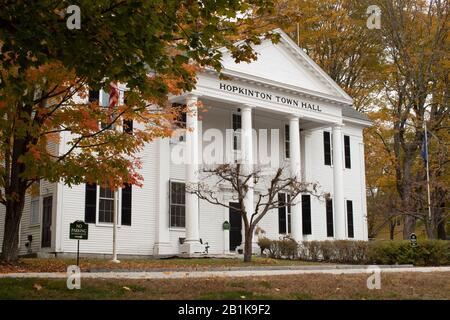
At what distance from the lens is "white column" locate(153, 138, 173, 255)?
27453mm

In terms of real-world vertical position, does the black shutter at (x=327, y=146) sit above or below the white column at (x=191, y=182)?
above

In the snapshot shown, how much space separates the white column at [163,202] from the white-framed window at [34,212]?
5068 mm

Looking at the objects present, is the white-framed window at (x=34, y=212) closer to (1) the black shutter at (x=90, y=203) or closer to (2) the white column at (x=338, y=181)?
(1) the black shutter at (x=90, y=203)

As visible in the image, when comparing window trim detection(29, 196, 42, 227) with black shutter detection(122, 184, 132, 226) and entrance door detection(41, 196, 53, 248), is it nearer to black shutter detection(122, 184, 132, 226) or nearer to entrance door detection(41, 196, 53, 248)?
entrance door detection(41, 196, 53, 248)

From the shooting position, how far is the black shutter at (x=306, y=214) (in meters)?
33.8

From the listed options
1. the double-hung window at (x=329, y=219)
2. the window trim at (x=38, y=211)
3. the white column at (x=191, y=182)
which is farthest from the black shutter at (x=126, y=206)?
the double-hung window at (x=329, y=219)

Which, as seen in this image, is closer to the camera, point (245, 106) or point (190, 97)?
point (190, 97)

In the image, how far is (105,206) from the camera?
26172 mm

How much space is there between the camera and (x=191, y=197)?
27141 millimetres

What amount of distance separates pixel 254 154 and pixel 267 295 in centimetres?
2160

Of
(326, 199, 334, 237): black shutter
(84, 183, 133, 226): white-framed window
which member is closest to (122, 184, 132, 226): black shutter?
(84, 183, 133, 226): white-framed window

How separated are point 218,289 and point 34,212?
57.5ft

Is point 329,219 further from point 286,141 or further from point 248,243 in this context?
point 248,243

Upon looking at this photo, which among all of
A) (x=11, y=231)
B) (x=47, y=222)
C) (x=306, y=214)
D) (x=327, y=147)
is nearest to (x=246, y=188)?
(x=11, y=231)
